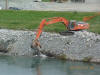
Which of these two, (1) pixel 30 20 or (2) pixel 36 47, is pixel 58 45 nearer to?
(2) pixel 36 47

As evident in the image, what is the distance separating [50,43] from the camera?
29266 millimetres

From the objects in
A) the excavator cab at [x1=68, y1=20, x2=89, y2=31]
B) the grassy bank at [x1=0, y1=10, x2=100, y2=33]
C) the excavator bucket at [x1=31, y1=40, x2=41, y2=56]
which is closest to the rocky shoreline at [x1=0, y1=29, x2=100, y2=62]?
the excavator bucket at [x1=31, y1=40, x2=41, y2=56]

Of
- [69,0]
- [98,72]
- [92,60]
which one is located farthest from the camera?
[69,0]

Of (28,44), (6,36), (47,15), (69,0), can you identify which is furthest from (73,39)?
(69,0)

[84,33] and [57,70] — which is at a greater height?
[84,33]

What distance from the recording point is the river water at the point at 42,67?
24.5 m

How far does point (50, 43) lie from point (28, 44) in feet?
5.40

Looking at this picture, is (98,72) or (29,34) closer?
(98,72)

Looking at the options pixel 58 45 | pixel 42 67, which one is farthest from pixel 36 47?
pixel 42 67

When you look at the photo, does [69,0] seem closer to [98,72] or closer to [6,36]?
[6,36]

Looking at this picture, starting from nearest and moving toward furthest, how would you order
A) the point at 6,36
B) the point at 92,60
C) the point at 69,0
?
the point at 92,60 < the point at 6,36 < the point at 69,0

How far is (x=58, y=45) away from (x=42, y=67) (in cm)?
329

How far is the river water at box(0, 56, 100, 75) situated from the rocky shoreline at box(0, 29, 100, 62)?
702 mm

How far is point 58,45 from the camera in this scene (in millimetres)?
28828
